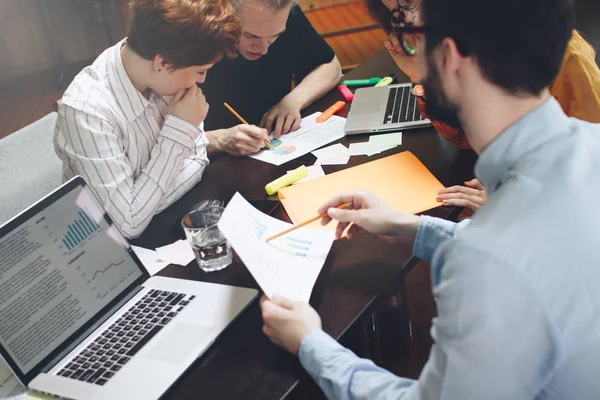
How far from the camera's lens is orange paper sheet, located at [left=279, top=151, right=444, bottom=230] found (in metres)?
1.27

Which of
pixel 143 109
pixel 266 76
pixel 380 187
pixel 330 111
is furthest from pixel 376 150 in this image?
pixel 266 76

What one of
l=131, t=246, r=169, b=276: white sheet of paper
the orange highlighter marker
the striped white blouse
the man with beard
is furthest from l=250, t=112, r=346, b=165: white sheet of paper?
the man with beard

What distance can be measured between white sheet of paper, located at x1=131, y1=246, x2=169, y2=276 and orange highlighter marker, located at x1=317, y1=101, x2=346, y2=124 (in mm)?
760

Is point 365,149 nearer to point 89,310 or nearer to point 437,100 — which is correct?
point 437,100

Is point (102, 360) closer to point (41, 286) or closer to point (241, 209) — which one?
point (41, 286)

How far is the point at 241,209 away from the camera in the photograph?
3.61 ft

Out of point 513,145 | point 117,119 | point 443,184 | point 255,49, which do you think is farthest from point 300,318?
point 255,49

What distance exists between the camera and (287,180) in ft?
4.64

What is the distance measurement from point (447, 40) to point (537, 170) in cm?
23

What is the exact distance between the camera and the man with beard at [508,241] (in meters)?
0.65

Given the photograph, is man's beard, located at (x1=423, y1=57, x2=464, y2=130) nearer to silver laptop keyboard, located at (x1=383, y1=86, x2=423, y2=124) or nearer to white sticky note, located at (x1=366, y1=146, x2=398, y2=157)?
white sticky note, located at (x1=366, y1=146, x2=398, y2=157)

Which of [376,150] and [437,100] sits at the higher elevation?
[437,100]

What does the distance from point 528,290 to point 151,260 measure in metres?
0.84

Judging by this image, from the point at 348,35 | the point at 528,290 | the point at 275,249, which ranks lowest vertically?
the point at 348,35
